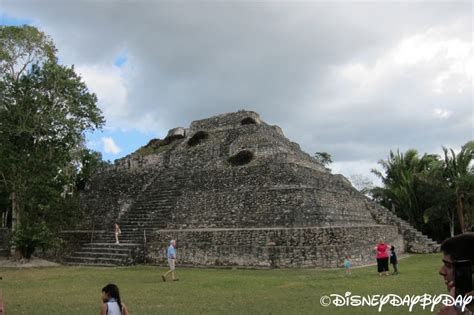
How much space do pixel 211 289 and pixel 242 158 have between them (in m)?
10.8

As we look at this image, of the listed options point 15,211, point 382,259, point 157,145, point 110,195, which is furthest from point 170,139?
point 382,259

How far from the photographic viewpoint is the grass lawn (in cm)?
818

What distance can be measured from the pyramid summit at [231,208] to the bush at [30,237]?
60.2 inches

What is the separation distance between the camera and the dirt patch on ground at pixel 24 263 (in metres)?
17.4

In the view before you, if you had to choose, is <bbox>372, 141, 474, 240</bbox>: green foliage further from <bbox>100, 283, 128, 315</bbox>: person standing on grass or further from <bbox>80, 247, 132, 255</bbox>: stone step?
<bbox>100, 283, 128, 315</bbox>: person standing on grass

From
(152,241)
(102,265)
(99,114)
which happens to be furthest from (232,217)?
(99,114)

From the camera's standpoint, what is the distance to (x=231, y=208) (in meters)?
17.7

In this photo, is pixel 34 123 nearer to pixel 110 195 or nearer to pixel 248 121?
pixel 110 195

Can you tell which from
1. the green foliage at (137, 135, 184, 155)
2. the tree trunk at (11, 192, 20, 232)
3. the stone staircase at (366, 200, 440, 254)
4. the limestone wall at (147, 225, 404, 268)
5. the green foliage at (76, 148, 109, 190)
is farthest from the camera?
the green foliage at (76, 148, 109, 190)

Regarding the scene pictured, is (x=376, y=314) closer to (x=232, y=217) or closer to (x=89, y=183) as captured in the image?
(x=232, y=217)

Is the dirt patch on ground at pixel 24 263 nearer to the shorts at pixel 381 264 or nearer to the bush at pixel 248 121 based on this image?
the bush at pixel 248 121

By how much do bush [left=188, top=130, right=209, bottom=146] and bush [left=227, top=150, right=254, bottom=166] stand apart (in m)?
4.48

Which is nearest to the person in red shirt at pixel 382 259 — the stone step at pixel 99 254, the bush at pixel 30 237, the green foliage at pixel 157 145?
the stone step at pixel 99 254

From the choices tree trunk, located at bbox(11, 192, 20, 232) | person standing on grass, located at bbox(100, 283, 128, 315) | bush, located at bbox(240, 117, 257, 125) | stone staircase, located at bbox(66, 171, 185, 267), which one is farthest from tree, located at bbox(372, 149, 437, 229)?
person standing on grass, located at bbox(100, 283, 128, 315)
